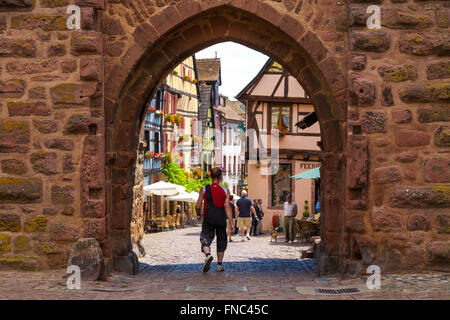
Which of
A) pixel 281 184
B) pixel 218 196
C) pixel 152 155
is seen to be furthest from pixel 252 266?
pixel 152 155

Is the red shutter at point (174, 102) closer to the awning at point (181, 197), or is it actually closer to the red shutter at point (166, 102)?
the red shutter at point (166, 102)

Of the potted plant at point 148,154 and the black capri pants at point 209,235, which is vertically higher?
the potted plant at point 148,154

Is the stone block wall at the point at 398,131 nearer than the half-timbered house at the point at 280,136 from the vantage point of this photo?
Yes

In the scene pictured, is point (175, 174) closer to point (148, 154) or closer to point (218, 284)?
point (148, 154)

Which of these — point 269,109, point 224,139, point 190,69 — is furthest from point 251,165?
point 224,139

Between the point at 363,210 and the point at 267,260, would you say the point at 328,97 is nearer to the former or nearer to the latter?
the point at 363,210

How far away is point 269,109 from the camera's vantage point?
21344 millimetres

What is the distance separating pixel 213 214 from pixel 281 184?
14619 mm

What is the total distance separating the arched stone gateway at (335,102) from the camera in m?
6.07

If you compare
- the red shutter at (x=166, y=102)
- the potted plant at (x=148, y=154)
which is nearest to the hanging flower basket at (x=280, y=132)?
the potted plant at (x=148, y=154)

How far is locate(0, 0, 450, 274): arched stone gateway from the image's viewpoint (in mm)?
6066

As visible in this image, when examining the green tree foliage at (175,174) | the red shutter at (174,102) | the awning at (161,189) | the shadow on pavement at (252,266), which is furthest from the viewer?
the red shutter at (174,102)

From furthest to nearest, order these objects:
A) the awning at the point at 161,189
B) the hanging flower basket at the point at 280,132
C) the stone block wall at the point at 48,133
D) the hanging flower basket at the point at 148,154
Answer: the hanging flower basket at the point at 148,154
the hanging flower basket at the point at 280,132
the awning at the point at 161,189
the stone block wall at the point at 48,133

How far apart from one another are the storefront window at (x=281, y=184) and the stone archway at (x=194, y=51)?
14090mm
